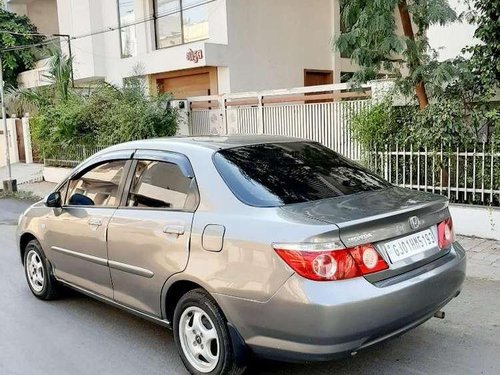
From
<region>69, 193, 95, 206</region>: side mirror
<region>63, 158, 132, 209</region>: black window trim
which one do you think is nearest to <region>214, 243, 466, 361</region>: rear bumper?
<region>63, 158, 132, 209</region>: black window trim

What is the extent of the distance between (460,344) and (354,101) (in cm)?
567

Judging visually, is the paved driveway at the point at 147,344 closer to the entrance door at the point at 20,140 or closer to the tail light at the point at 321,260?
the tail light at the point at 321,260

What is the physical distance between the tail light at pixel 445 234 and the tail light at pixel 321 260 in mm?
923

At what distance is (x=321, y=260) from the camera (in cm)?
293

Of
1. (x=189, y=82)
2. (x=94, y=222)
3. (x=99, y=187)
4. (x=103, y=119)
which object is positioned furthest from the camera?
(x=189, y=82)

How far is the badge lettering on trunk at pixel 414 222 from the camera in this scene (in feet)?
11.0

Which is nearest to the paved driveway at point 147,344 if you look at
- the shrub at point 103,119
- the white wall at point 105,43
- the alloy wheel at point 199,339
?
the alloy wheel at point 199,339

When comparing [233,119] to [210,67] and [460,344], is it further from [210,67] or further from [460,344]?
[460,344]

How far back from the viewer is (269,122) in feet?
35.3

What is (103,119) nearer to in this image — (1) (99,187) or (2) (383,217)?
(1) (99,187)

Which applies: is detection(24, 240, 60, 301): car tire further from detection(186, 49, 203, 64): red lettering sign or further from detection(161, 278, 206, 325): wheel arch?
detection(186, 49, 203, 64): red lettering sign

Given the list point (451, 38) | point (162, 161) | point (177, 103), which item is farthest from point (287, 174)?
point (177, 103)

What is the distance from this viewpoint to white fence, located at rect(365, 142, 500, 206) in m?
6.91

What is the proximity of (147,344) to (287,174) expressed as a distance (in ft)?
5.97
